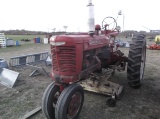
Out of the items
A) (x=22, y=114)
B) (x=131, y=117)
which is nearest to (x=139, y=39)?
(x=131, y=117)

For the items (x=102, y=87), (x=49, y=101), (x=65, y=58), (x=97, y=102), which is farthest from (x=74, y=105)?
(x=102, y=87)

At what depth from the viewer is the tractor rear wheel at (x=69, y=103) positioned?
106 inches

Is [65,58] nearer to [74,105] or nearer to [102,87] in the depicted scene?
[74,105]

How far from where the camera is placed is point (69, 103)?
9.28 ft

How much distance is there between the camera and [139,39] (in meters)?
4.51

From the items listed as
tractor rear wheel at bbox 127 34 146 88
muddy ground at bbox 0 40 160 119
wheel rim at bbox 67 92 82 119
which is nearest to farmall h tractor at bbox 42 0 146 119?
wheel rim at bbox 67 92 82 119

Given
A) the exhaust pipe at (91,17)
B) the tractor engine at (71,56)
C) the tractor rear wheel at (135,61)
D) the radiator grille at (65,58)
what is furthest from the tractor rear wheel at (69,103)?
the tractor rear wheel at (135,61)

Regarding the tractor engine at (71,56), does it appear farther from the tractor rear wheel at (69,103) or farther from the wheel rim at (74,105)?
the wheel rim at (74,105)

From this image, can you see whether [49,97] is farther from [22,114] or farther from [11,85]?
[11,85]

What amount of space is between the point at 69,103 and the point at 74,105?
221 mm

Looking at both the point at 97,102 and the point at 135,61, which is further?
the point at 135,61

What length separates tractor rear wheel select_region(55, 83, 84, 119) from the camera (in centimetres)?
269

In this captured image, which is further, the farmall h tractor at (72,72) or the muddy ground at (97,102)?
the muddy ground at (97,102)

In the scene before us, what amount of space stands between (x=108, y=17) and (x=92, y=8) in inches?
72.8
